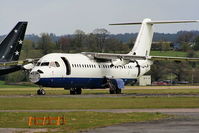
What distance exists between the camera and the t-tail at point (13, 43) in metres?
82.7

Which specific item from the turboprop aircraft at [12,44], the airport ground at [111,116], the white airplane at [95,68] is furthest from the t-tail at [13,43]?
the airport ground at [111,116]

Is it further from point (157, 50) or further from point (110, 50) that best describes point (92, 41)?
point (157, 50)

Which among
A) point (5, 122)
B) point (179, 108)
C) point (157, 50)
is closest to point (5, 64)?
point (179, 108)

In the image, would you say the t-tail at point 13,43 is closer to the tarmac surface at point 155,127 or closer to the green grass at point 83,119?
the green grass at point 83,119

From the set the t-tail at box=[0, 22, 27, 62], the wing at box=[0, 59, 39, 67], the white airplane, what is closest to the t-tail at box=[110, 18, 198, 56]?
the white airplane

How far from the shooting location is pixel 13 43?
275ft

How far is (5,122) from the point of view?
115ft

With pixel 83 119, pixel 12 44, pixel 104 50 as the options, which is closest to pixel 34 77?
pixel 12 44

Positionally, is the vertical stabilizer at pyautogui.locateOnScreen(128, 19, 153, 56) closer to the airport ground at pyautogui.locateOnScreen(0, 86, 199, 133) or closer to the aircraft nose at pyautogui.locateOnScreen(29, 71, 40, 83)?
the aircraft nose at pyautogui.locateOnScreen(29, 71, 40, 83)

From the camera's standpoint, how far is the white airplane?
Answer: 6712cm

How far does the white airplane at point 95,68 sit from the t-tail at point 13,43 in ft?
38.2

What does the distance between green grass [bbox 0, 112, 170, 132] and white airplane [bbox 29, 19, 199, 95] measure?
2626 cm

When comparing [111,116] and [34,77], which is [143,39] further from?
[111,116]

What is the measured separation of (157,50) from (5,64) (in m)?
123
